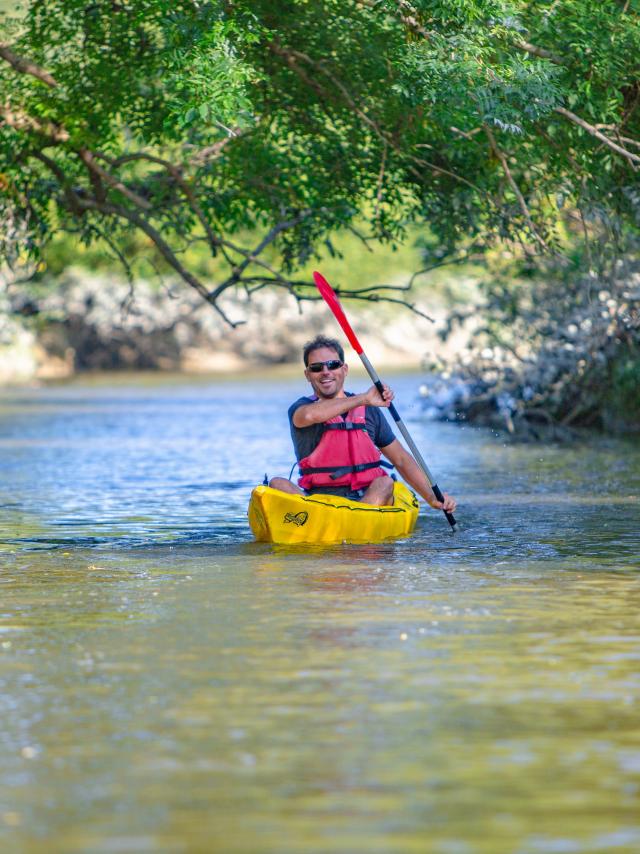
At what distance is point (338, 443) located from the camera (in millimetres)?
10516

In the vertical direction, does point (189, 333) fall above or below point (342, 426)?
above

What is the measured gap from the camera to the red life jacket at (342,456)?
34.3 ft

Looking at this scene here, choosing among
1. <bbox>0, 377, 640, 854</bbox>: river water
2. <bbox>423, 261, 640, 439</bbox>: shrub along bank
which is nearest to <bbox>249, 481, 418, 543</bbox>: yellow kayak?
<bbox>0, 377, 640, 854</bbox>: river water

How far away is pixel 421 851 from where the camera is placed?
4211 millimetres

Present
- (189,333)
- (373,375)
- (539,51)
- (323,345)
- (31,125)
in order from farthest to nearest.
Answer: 1. (189,333)
2. (31,125)
3. (539,51)
4. (373,375)
5. (323,345)

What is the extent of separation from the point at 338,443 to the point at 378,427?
0.33 metres

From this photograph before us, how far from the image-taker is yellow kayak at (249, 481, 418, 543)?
10281 millimetres

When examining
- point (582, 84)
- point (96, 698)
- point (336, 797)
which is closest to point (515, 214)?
point (582, 84)

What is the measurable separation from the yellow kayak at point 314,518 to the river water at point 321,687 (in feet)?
0.71

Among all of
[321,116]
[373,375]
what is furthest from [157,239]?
[373,375]

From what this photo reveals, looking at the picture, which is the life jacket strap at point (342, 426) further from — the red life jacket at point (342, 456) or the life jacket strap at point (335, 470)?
the life jacket strap at point (335, 470)

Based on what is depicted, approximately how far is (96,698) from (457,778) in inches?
63.1

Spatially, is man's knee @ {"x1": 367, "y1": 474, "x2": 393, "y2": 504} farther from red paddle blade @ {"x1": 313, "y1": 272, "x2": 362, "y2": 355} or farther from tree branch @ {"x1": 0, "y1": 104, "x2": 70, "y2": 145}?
tree branch @ {"x1": 0, "y1": 104, "x2": 70, "y2": 145}

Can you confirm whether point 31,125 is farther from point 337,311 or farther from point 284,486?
point 284,486
